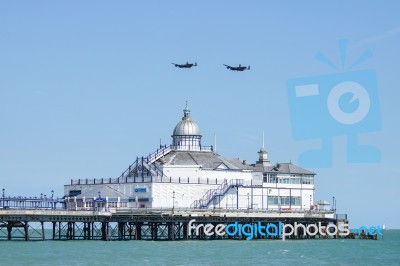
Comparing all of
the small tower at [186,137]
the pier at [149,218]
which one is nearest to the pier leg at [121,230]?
the pier at [149,218]

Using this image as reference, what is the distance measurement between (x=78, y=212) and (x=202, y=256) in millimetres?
29088

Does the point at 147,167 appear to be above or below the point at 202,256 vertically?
above

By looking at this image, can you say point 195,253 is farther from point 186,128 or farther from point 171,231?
point 186,128

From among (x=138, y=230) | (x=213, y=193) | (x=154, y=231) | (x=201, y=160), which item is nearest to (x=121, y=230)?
(x=138, y=230)

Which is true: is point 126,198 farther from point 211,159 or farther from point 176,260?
point 176,260

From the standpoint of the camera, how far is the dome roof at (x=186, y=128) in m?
159

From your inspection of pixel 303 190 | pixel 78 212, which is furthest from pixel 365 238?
pixel 78 212

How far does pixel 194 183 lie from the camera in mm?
151250

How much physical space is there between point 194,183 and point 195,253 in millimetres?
39154

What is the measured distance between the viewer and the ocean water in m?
102

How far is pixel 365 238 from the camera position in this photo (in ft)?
518

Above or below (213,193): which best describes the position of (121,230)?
below

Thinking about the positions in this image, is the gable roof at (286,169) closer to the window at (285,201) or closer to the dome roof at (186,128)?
the window at (285,201)

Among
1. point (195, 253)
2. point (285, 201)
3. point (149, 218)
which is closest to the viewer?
point (195, 253)
